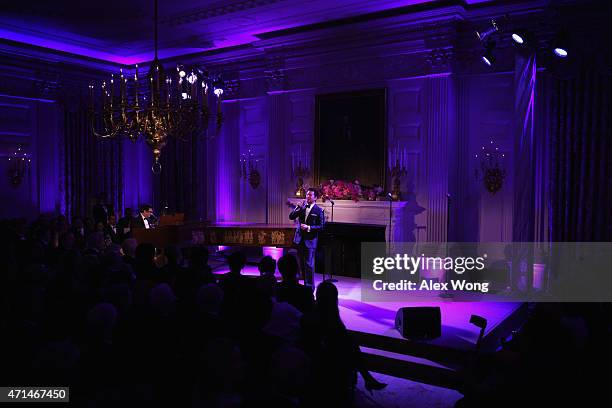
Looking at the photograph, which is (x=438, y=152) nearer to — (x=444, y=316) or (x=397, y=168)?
(x=397, y=168)

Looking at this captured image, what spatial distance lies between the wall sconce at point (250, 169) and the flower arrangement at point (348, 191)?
7.09 feet

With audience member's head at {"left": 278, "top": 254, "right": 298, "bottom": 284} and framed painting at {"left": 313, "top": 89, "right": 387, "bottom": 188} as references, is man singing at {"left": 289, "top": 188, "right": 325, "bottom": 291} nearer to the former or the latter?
framed painting at {"left": 313, "top": 89, "right": 387, "bottom": 188}

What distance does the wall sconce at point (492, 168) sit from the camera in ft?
29.1

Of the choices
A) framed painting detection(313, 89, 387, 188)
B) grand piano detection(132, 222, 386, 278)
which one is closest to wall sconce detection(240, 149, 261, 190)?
framed painting detection(313, 89, 387, 188)

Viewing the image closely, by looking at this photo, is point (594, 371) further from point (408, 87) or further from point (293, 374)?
point (408, 87)

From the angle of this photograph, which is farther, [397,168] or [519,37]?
[397,168]

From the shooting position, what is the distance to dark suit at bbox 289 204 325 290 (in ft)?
27.7

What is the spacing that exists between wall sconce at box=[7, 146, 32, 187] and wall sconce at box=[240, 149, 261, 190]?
17.3 ft

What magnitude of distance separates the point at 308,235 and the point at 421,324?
2.98 meters

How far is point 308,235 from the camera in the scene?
8.41 metres

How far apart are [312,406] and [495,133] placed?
7.19 metres

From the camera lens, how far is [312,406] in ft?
10.5

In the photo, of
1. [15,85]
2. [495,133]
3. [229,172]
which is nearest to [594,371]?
[495,133]

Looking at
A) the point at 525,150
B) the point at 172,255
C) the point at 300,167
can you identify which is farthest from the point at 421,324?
the point at 300,167
